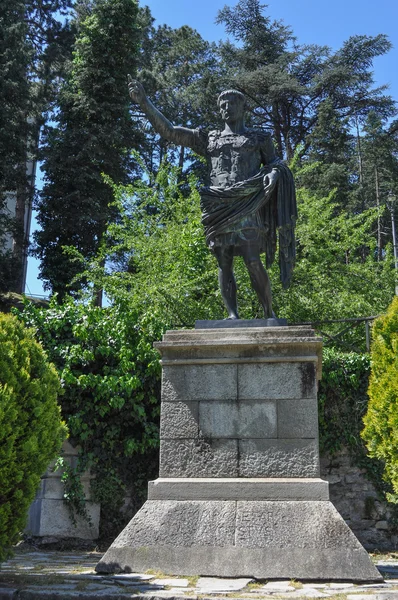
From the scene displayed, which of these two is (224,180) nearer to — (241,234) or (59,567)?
(241,234)

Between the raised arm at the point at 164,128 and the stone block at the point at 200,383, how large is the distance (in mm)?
2051

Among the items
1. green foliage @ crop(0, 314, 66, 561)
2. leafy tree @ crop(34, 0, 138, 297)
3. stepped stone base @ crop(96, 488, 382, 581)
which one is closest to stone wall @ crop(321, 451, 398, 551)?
stepped stone base @ crop(96, 488, 382, 581)

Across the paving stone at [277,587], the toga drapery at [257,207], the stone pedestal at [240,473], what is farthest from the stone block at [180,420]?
the toga drapery at [257,207]

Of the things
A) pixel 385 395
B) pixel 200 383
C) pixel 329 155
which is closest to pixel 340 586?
pixel 385 395

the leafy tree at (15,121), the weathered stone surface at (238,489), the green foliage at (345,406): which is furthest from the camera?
the leafy tree at (15,121)

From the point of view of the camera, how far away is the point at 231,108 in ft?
20.1

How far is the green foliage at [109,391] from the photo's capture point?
8.77 metres

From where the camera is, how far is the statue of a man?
19.4ft

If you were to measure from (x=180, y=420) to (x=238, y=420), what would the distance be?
473 millimetres

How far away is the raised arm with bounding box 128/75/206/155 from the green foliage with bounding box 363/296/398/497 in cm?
228

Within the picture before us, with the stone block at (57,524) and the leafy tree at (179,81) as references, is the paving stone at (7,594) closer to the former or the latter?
the stone block at (57,524)

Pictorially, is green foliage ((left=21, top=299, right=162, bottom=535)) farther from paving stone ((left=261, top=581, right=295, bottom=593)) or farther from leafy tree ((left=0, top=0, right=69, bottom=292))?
leafy tree ((left=0, top=0, right=69, bottom=292))

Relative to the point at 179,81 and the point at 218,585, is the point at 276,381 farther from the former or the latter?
the point at 179,81

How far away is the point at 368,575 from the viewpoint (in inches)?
183
